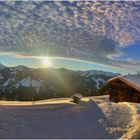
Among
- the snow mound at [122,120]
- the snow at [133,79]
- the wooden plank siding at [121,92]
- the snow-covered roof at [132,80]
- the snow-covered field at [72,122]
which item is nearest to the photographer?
the snow mound at [122,120]

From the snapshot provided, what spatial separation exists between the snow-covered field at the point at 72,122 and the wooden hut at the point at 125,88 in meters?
7.61

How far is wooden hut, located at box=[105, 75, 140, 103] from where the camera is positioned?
87.2 ft

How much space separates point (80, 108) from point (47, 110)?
2602mm

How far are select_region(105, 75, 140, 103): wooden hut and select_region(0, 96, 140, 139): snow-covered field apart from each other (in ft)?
25.0

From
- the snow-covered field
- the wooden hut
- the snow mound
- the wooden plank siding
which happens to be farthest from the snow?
the snow mound

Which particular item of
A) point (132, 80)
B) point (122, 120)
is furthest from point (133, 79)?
point (122, 120)

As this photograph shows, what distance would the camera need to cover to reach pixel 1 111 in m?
17.5

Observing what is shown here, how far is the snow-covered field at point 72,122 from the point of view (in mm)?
14461

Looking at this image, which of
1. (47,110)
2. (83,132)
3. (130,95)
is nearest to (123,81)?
(130,95)

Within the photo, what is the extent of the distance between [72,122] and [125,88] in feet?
41.6

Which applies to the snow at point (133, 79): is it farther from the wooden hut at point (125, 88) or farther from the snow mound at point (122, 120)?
the snow mound at point (122, 120)

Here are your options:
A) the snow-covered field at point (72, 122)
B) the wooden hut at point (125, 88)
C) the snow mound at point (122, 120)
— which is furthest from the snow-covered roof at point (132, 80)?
the snow mound at point (122, 120)

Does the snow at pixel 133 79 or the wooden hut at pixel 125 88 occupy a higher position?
the snow at pixel 133 79

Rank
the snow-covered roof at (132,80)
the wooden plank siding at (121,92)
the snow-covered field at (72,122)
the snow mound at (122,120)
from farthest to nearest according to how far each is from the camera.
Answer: the wooden plank siding at (121,92), the snow-covered roof at (132,80), the snow-covered field at (72,122), the snow mound at (122,120)
